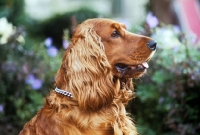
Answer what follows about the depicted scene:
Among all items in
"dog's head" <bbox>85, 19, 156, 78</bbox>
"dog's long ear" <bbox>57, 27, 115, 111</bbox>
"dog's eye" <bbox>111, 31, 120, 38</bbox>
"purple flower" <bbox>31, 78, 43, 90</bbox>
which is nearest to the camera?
"dog's long ear" <bbox>57, 27, 115, 111</bbox>

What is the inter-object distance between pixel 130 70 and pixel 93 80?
356 millimetres

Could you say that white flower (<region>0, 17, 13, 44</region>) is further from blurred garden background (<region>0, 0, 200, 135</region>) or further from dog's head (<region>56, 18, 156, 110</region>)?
dog's head (<region>56, 18, 156, 110</region>)

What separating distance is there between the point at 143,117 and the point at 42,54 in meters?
1.74

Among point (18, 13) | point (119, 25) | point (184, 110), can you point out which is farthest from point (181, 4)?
point (119, 25)

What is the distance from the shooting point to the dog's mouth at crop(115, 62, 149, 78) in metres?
4.95

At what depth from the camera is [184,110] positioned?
644 cm

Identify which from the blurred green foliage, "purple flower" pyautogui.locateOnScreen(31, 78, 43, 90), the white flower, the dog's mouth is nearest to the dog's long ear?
the dog's mouth

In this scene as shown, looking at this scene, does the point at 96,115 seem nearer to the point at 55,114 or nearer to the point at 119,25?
the point at 55,114

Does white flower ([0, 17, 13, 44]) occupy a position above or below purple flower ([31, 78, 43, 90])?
above

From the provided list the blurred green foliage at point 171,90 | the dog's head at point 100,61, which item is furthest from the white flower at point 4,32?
the dog's head at point 100,61

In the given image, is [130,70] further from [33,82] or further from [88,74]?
[33,82]

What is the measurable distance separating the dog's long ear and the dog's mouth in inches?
4.9

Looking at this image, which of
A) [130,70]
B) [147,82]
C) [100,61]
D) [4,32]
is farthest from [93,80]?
[4,32]

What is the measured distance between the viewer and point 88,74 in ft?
15.8
